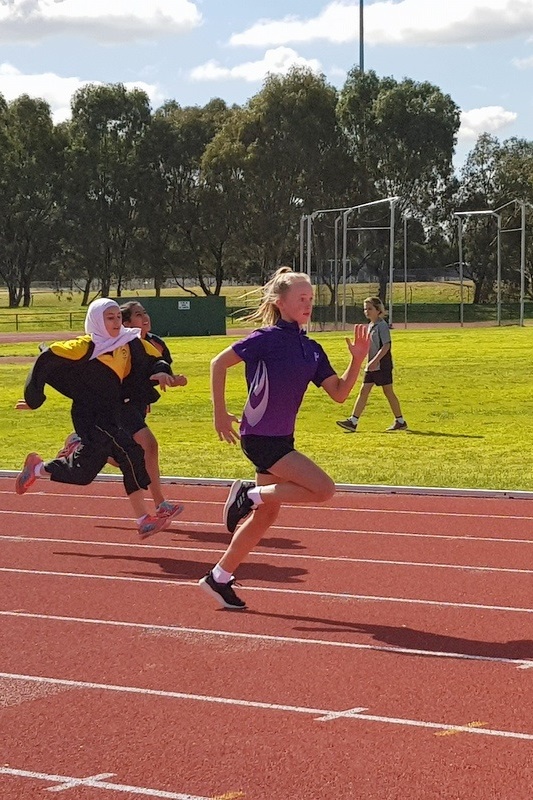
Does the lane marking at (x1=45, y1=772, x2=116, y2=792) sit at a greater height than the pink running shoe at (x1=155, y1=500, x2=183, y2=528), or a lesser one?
greater

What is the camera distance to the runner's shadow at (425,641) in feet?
21.1

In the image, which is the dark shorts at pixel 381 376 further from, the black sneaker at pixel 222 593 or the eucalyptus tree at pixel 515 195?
the eucalyptus tree at pixel 515 195

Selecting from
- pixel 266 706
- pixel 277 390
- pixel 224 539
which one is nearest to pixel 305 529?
pixel 224 539

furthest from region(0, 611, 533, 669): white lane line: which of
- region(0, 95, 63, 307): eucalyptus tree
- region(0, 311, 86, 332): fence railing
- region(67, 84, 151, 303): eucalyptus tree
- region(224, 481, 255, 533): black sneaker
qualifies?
region(0, 95, 63, 307): eucalyptus tree

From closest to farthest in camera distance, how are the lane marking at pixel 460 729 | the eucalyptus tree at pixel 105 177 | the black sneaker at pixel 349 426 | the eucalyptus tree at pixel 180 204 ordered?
the lane marking at pixel 460 729 < the black sneaker at pixel 349 426 < the eucalyptus tree at pixel 180 204 < the eucalyptus tree at pixel 105 177

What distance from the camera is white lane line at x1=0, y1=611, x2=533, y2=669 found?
630cm

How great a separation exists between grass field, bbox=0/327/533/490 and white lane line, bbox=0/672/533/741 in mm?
7300

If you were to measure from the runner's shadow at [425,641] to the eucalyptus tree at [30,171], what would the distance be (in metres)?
83.2

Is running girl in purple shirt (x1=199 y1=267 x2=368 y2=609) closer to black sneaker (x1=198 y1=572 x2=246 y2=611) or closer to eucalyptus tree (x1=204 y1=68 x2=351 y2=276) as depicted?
black sneaker (x1=198 y1=572 x2=246 y2=611)

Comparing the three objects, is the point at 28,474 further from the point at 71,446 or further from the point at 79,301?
the point at 79,301

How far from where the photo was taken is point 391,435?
17.8 meters

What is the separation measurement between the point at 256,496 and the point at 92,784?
2.91 metres

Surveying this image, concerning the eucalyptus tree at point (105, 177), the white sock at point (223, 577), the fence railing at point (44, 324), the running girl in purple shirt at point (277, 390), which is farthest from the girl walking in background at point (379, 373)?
the eucalyptus tree at point (105, 177)

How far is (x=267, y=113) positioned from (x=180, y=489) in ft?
242
